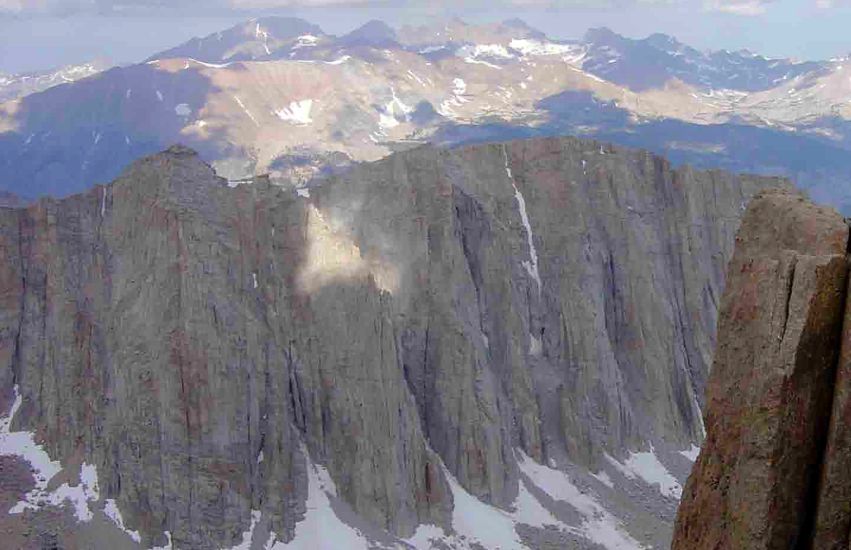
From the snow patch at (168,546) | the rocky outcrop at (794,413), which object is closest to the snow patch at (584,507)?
the snow patch at (168,546)

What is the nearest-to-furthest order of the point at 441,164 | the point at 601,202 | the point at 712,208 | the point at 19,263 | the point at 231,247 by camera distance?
the point at 231,247 → the point at 19,263 → the point at 441,164 → the point at 601,202 → the point at 712,208

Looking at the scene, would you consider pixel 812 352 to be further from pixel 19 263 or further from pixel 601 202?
pixel 601 202

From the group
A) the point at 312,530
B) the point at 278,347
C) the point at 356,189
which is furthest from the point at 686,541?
the point at 356,189

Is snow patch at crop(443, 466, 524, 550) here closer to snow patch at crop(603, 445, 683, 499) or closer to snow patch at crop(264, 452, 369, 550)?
snow patch at crop(264, 452, 369, 550)

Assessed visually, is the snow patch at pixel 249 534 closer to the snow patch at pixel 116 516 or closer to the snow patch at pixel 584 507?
the snow patch at pixel 116 516

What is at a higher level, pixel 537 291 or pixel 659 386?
pixel 537 291

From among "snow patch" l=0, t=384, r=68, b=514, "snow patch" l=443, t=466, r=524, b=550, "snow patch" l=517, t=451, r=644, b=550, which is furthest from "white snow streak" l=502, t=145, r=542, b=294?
"snow patch" l=0, t=384, r=68, b=514
